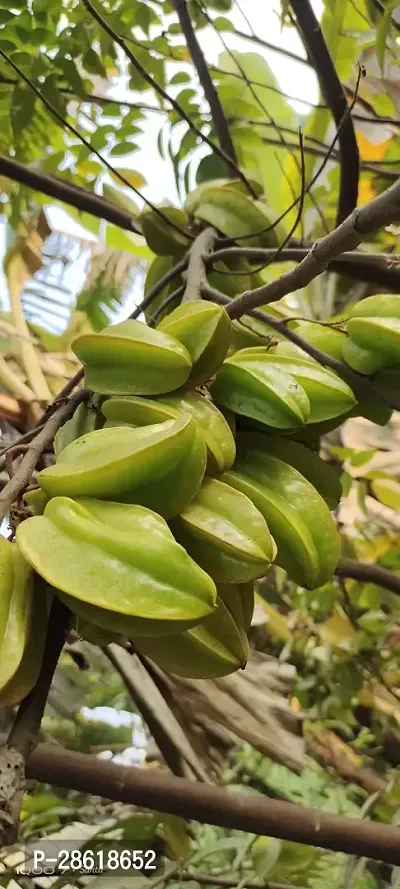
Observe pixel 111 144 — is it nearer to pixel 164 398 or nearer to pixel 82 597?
pixel 164 398

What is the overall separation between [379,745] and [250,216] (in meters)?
1.72

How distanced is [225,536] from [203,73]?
0.94 meters

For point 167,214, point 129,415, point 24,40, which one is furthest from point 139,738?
point 24,40

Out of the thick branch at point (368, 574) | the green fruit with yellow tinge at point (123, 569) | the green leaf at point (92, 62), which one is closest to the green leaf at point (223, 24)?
the green leaf at point (92, 62)

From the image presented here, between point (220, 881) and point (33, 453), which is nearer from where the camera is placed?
point (33, 453)

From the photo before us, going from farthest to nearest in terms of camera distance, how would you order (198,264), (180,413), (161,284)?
(161,284)
(198,264)
(180,413)

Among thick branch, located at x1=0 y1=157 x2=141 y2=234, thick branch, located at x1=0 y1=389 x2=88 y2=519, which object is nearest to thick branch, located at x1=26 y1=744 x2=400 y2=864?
thick branch, located at x1=0 y1=389 x2=88 y2=519

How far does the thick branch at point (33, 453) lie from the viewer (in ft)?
1.54

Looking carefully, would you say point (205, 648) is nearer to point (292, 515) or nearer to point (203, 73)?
point (292, 515)

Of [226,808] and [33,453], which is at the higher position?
[33,453]

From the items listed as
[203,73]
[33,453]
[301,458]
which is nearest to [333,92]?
[203,73]

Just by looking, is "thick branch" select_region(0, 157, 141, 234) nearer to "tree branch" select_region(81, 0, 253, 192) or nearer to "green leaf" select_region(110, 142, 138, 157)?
"green leaf" select_region(110, 142, 138, 157)

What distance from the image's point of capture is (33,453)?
52 cm

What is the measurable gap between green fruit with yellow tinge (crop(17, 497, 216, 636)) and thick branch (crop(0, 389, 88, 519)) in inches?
1.2
